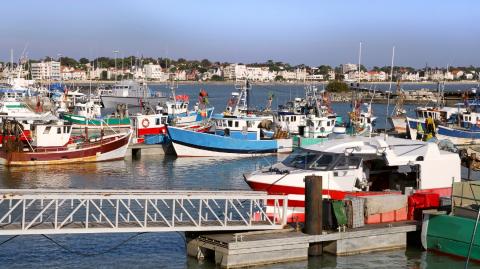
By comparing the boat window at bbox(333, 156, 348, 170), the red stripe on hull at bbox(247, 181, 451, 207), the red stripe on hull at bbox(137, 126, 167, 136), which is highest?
the boat window at bbox(333, 156, 348, 170)

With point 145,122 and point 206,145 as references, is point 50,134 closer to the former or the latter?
point 206,145

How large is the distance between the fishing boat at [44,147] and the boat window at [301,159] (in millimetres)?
22020

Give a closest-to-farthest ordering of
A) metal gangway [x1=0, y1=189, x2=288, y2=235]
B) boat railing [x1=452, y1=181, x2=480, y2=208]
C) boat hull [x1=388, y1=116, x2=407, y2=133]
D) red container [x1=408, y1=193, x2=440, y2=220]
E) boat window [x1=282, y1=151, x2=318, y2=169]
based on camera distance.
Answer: metal gangway [x1=0, y1=189, x2=288, y2=235], boat railing [x1=452, y1=181, x2=480, y2=208], red container [x1=408, y1=193, x2=440, y2=220], boat window [x1=282, y1=151, x2=318, y2=169], boat hull [x1=388, y1=116, x2=407, y2=133]

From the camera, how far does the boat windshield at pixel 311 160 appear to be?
2309cm

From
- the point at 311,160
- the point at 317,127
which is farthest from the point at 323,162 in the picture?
the point at 317,127

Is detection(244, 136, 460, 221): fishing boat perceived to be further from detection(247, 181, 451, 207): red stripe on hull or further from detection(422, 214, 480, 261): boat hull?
detection(422, 214, 480, 261): boat hull

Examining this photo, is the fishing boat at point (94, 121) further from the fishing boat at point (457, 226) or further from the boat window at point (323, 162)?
the fishing boat at point (457, 226)

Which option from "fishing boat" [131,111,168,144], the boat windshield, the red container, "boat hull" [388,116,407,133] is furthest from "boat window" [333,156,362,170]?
"boat hull" [388,116,407,133]

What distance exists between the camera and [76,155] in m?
43.3

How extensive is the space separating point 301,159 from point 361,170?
6.40 ft

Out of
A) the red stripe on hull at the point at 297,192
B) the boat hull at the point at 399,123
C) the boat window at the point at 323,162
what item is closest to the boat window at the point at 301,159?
the boat window at the point at 323,162

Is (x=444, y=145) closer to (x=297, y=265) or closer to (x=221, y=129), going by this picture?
(x=297, y=265)

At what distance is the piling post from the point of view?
1962 centimetres

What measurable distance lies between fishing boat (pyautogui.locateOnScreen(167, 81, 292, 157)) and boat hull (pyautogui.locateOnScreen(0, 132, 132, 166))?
359 cm
